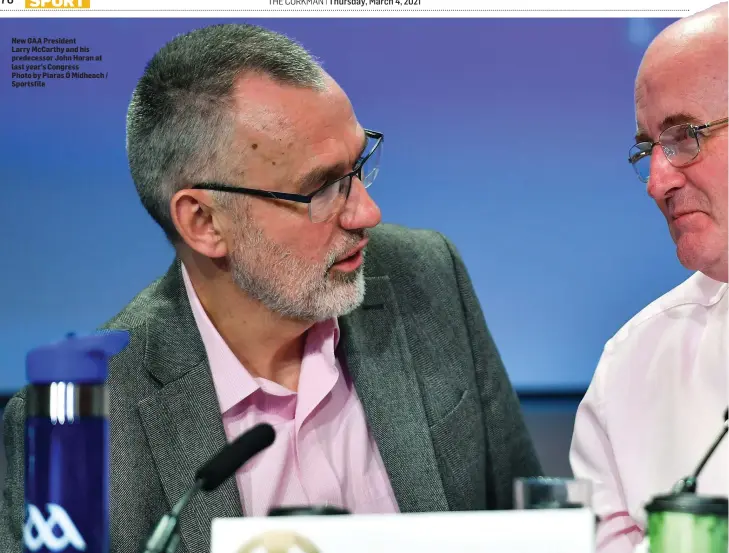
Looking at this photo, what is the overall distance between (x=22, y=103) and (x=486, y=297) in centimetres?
100

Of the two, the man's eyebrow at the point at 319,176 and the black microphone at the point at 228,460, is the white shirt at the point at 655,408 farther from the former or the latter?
the black microphone at the point at 228,460

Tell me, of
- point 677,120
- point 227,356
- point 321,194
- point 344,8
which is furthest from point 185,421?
point 677,120

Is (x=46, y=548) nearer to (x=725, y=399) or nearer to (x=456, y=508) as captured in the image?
(x=456, y=508)

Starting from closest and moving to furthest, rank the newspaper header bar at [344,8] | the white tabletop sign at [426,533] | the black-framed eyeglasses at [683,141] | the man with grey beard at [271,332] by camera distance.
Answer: the white tabletop sign at [426,533] → the black-framed eyeglasses at [683,141] → the man with grey beard at [271,332] → the newspaper header bar at [344,8]

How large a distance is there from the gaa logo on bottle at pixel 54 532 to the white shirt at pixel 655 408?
86 cm

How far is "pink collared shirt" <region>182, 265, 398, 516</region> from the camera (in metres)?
1.66

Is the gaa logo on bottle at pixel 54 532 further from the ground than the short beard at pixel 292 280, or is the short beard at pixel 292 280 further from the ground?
the short beard at pixel 292 280

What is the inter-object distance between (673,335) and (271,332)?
0.68 m

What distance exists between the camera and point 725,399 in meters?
1.58

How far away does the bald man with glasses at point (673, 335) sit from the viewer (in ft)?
4.87

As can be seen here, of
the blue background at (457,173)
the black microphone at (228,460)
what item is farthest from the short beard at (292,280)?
the black microphone at (228,460)

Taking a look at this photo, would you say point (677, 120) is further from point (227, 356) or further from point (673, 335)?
point (227, 356)

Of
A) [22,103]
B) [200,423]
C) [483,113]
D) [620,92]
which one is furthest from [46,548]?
[620,92]

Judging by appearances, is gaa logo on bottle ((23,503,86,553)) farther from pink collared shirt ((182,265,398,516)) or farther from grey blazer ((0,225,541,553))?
pink collared shirt ((182,265,398,516))
